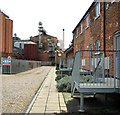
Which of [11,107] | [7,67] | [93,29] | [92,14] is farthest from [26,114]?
[7,67]

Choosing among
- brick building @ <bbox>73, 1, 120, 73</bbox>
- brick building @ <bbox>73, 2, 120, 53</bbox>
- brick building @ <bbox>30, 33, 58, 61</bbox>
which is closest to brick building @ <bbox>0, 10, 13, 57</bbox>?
brick building @ <bbox>73, 1, 120, 73</bbox>

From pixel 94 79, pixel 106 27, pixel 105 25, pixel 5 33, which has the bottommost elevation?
pixel 94 79

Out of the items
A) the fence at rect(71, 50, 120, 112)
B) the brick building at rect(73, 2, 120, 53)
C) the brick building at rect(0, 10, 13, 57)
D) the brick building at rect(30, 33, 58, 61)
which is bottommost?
the fence at rect(71, 50, 120, 112)

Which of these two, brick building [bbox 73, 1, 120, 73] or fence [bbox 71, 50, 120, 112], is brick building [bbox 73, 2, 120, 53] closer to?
brick building [bbox 73, 1, 120, 73]

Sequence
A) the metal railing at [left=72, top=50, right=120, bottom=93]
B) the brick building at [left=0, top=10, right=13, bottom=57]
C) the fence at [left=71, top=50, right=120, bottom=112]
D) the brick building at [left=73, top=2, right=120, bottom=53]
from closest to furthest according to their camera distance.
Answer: the fence at [left=71, top=50, right=120, bottom=112]
the metal railing at [left=72, top=50, right=120, bottom=93]
the brick building at [left=0, top=10, right=13, bottom=57]
the brick building at [left=73, top=2, right=120, bottom=53]

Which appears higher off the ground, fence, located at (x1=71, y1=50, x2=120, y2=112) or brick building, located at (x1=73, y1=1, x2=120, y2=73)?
brick building, located at (x1=73, y1=1, x2=120, y2=73)

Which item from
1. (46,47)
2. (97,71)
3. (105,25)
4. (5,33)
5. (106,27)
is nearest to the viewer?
(5,33)

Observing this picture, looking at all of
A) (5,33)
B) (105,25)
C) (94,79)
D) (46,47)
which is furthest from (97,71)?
(46,47)

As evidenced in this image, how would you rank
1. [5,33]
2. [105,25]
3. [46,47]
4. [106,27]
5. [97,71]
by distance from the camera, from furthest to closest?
[46,47], [105,25], [106,27], [97,71], [5,33]

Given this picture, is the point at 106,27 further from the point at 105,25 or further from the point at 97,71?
the point at 97,71

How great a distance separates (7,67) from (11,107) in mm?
12958

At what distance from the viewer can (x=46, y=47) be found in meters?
54.8

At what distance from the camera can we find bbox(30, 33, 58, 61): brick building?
1989 inches

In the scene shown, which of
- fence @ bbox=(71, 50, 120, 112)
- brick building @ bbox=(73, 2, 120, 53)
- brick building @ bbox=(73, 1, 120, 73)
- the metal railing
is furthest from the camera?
brick building @ bbox=(73, 2, 120, 53)
